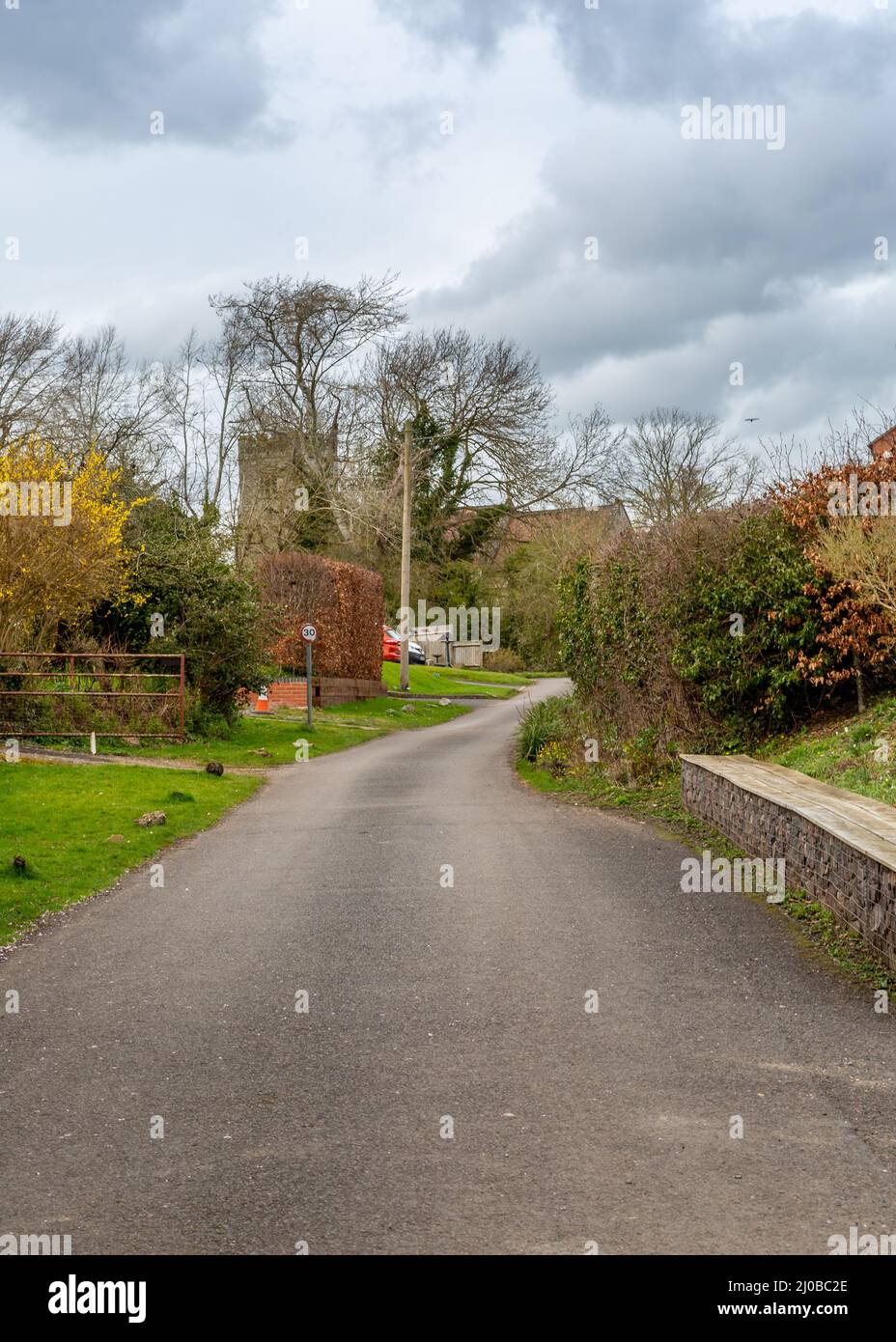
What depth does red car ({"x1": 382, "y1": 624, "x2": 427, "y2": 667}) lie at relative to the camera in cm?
5178

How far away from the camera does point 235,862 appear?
11.8 m

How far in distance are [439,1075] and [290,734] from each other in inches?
847

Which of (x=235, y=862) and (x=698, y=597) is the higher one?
(x=698, y=597)

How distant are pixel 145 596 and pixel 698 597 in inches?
519

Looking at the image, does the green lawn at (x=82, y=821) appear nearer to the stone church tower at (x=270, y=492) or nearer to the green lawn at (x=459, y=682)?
the stone church tower at (x=270, y=492)

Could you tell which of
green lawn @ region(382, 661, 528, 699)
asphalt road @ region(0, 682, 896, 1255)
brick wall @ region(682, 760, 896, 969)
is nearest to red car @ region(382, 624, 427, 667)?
green lawn @ region(382, 661, 528, 699)

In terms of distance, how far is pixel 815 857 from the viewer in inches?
352

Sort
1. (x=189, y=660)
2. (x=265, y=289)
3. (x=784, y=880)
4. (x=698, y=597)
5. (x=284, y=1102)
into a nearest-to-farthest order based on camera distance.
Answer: (x=284, y=1102), (x=784, y=880), (x=698, y=597), (x=189, y=660), (x=265, y=289)

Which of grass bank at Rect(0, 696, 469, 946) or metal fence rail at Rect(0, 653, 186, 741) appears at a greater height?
metal fence rail at Rect(0, 653, 186, 741)

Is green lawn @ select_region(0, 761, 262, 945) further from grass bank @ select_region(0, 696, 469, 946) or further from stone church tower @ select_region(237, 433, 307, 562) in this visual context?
stone church tower @ select_region(237, 433, 307, 562)

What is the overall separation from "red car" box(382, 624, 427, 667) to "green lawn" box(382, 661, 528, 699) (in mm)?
709

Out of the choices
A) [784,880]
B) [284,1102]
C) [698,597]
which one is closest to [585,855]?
[784,880]

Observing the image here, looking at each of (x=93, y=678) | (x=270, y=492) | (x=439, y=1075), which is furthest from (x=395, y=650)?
(x=439, y=1075)
